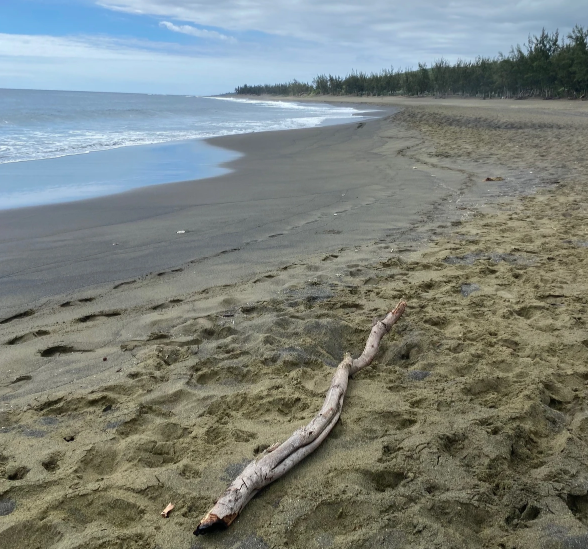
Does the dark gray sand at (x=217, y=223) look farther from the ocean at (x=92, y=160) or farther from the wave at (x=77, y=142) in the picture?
the wave at (x=77, y=142)

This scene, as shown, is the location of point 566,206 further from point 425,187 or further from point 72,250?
point 72,250

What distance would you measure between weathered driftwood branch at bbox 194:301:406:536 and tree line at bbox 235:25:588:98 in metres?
38.3

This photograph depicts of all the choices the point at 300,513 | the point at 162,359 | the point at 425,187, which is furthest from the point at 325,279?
the point at 425,187

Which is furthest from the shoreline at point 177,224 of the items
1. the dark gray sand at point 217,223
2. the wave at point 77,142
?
the wave at point 77,142

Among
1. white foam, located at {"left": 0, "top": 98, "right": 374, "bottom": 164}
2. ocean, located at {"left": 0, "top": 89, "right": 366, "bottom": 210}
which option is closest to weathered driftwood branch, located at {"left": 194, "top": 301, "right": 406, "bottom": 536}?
ocean, located at {"left": 0, "top": 89, "right": 366, "bottom": 210}

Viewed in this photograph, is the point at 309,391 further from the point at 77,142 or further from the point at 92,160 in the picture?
the point at 77,142

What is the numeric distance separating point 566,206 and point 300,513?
6207 millimetres

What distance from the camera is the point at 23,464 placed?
87.8 inches

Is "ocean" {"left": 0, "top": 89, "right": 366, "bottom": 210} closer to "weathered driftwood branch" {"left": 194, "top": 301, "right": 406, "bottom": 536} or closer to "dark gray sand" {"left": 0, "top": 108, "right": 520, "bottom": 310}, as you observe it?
"dark gray sand" {"left": 0, "top": 108, "right": 520, "bottom": 310}

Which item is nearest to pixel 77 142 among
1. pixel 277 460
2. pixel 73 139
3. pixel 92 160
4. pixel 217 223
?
pixel 73 139

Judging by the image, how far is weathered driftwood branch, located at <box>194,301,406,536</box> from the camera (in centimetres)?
185

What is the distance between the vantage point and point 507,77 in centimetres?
4331

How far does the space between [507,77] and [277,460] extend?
157 ft

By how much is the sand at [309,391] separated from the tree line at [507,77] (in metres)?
36.0
